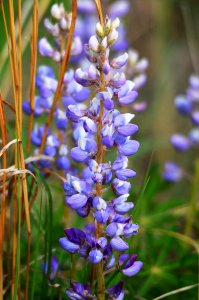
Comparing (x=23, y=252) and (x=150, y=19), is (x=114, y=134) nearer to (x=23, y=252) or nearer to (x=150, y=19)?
(x=23, y=252)

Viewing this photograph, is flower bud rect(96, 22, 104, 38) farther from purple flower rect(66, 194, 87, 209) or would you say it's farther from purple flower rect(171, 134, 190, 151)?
purple flower rect(171, 134, 190, 151)

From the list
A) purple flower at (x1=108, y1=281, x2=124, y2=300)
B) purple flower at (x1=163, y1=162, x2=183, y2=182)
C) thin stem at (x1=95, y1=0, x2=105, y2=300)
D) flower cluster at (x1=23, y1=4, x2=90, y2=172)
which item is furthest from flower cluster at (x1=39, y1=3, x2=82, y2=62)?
purple flower at (x1=163, y1=162, x2=183, y2=182)

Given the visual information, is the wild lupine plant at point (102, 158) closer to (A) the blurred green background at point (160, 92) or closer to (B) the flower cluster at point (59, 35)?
(B) the flower cluster at point (59, 35)

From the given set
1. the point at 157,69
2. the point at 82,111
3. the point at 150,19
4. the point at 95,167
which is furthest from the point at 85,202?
the point at 150,19

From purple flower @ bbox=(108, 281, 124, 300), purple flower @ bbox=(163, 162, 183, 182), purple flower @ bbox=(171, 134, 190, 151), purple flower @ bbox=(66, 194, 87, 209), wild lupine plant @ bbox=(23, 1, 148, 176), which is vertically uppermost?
wild lupine plant @ bbox=(23, 1, 148, 176)

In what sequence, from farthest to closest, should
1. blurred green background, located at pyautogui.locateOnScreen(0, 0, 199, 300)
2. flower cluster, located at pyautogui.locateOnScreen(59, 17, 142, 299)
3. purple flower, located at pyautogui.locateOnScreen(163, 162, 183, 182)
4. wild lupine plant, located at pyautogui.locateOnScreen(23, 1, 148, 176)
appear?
purple flower, located at pyautogui.locateOnScreen(163, 162, 183, 182)
blurred green background, located at pyautogui.locateOnScreen(0, 0, 199, 300)
wild lupine plant, located at pyautogui.locateOnScreen(23, 1, 148, 176)
flower cluster, located at pyautogui.locateOnScreen(59, 17, 142, 299)

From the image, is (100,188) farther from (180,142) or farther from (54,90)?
(180,142)

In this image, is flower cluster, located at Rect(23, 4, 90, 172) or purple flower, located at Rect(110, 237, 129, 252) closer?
purple flower, located at Rect(110, 237, 129, 252)

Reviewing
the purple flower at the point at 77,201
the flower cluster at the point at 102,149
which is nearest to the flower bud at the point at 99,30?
the flower cluster at the point at 102,149

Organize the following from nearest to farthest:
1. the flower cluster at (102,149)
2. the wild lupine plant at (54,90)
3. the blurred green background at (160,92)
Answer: the flower cluster at (102,149)
the wild lupine plant at (54,90)
the blurred green background at (160,92)
